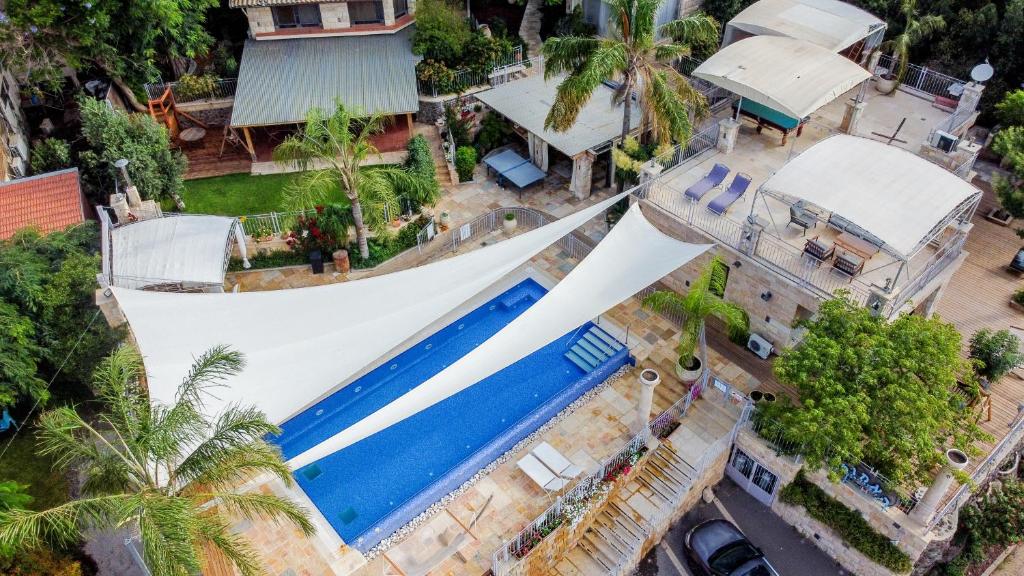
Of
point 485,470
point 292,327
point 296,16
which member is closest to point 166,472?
point 292,327

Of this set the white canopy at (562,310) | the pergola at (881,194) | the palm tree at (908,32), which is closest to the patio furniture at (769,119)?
the pergola at (881,194)

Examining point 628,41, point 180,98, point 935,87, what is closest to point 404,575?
point 628,41

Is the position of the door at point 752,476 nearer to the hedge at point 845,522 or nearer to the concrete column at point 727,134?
the hedge at point 845,522

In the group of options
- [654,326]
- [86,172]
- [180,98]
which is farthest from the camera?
[180,98]

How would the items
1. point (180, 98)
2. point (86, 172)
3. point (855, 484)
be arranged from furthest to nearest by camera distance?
point (180, 98) < point (86, 172) < point (855, 484)

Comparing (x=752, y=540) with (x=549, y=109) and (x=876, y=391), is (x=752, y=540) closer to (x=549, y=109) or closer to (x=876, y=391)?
(x=876, y=391)

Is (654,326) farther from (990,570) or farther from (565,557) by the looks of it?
(990,570)
